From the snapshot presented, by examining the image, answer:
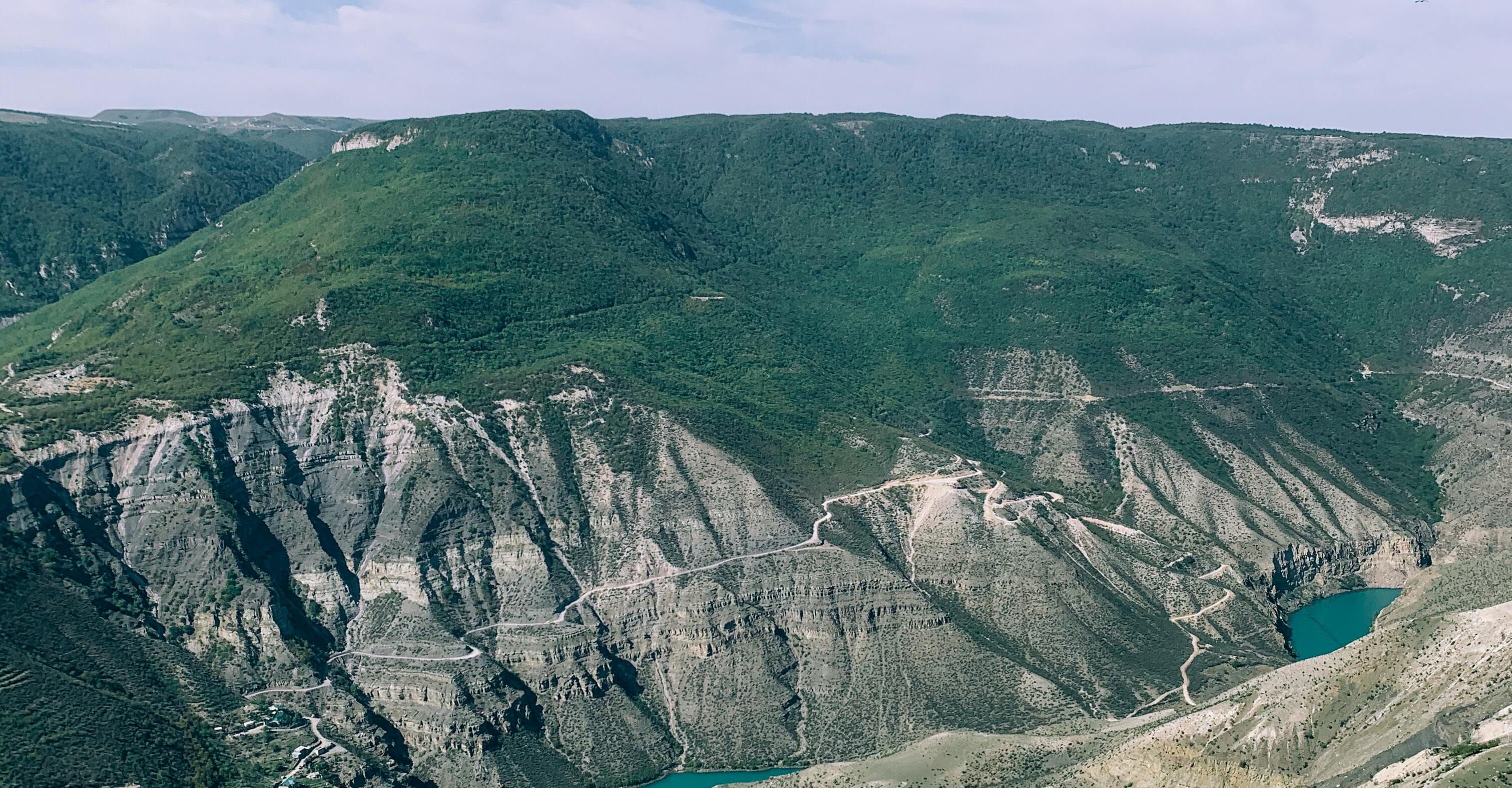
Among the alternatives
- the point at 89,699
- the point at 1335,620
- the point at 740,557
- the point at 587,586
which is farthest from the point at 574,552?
the point at 1335,620

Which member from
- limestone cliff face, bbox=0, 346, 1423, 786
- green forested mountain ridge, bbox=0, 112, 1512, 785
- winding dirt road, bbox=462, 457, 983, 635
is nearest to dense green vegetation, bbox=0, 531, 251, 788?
green forested mountain ridge, bbox=0, 112, 1512, 785

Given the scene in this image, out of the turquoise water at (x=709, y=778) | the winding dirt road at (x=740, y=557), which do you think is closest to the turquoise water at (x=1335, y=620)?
the winding dirt road at (x=740, y=557)

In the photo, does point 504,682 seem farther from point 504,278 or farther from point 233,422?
point 504,278

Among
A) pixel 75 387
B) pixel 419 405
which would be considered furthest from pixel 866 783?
pixel 75 387

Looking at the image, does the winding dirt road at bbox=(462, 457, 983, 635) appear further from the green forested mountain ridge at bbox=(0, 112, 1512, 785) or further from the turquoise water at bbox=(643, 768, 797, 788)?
the turquoise water at bbox=(643, 768, 797, 788)

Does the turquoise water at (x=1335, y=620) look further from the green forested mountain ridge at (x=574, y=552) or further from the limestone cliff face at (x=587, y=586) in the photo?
the limestone cliff face at (x=587, y=586)
